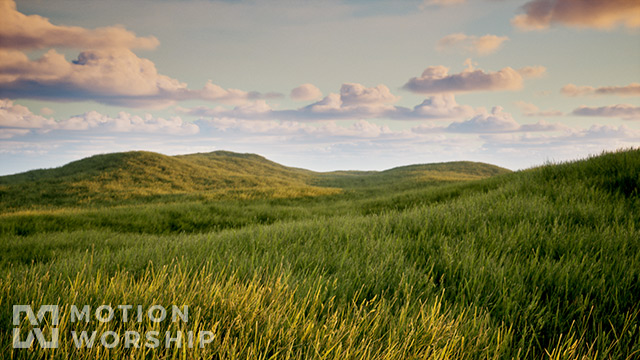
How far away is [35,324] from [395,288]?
246 cm

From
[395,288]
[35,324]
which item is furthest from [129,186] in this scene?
[395,288]

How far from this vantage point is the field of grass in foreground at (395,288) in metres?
1.73

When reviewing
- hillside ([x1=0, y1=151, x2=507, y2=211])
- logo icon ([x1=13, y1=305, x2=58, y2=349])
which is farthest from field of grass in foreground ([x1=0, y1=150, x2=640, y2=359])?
hillside ([x1=0, y1=151, x2=507, y2=211])

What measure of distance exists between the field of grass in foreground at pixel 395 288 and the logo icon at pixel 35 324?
0.12ft

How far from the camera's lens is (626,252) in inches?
134

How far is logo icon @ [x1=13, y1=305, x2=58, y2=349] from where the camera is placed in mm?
1439

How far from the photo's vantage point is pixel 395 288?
262 centimetres

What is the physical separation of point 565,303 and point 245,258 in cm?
303

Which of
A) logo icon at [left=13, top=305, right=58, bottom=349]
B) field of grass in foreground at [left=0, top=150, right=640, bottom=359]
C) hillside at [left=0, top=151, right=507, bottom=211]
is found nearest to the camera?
logo icon at [left=13, top=305, right=58, bottom=349]

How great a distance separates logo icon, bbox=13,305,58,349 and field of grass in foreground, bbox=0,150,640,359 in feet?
0.12

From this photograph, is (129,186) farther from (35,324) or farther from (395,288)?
(395,288)

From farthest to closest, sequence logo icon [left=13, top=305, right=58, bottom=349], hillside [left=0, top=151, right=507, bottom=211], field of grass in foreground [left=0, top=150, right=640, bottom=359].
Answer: hillside [left=0, top=151, right=507, bottom=211] → field of grass in foreground [left=0, top=150, right=640, bottom=359] → logo icon [left=13, top=305, right=58, bottom=349]

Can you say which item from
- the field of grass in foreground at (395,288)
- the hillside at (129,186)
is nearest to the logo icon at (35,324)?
the field of grass in foreground at (395,288)

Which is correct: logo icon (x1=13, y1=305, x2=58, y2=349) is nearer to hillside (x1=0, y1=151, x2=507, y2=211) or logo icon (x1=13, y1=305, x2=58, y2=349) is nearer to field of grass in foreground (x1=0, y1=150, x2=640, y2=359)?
field of grass in foreground (x1=0, y1=150, x2=640, y2=359)
